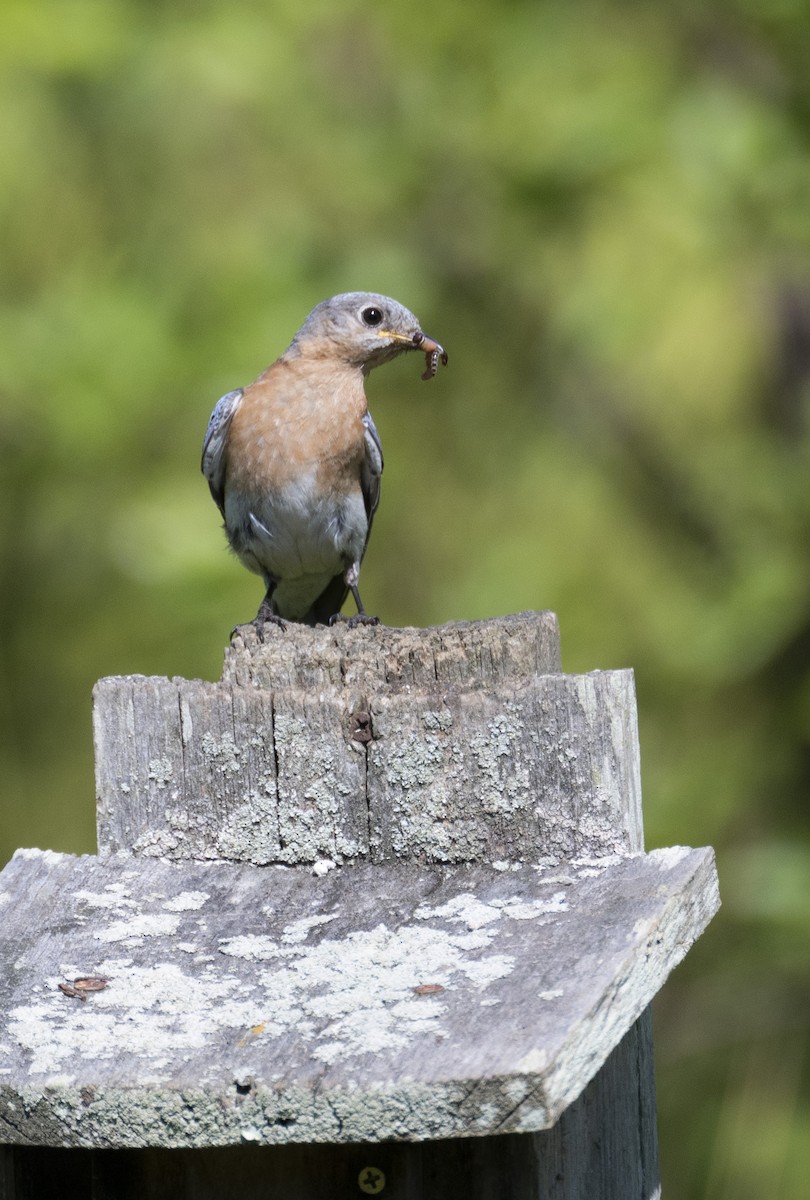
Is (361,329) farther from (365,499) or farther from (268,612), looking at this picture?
(268,612)

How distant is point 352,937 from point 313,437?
305 centimetres

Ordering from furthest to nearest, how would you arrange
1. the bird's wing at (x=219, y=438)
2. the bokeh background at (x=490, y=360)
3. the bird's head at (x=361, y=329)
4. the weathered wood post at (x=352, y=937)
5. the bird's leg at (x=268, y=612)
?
1. the bokeh background at (x=490, y=360)
2. the bird's wing at (x=219, y=438)
3. the bird's head at (x=361, y=329)
4. the bird's leg at (x=268, y=612)
5. the weathered wood post at (x=352, y=937)

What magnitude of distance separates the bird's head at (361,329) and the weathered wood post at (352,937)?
7.49 ft

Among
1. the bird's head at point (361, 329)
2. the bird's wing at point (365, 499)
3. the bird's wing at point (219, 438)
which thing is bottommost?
the bird's wing at point (365, 499)

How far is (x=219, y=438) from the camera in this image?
522cm

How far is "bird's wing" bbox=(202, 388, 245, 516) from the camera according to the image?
5164 millimetres

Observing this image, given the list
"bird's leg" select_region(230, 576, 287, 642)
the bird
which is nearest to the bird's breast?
the bird

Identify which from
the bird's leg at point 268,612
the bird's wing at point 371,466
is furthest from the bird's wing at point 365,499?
the bird's leg at point 268,612

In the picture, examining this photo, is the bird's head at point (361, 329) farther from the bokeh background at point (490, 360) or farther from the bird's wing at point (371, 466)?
the bokeh background at point (490, 360)

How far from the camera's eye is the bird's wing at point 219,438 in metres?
5.16

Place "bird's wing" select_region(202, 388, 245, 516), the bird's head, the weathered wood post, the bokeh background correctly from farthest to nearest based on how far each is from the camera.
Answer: the bokeh background, "bird's wing" select_region(202, 388, 245, 516), the bird's head, the weathered wood post

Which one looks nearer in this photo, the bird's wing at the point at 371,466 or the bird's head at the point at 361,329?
the bird's head at the point at 361,329

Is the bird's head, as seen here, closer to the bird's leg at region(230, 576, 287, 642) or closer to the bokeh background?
the bokeh background

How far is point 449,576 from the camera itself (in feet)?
24.1
